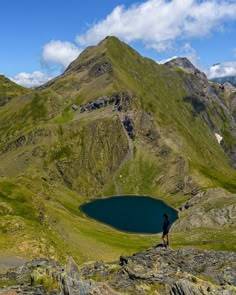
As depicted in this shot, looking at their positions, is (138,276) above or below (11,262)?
above

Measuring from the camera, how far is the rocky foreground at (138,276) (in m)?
38.2

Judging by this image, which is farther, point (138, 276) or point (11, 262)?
point (11, 262)

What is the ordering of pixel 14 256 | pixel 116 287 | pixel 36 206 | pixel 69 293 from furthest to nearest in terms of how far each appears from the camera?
pixel 36 206 → pixel 14 256 → pixel 116 287 → pixel 69 293

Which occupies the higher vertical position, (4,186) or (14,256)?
(4,186)

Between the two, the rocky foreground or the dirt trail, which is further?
the dirt trail

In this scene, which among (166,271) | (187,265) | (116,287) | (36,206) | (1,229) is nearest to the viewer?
(116,287)

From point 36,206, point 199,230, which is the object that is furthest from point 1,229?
point 199,230

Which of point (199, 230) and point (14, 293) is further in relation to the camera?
point (199, 230)

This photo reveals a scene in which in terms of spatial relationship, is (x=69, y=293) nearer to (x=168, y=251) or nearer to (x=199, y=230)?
(x=168, y=251)

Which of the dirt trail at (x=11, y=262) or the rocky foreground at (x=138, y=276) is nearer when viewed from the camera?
the rocky foreground at (x=138, y=276)

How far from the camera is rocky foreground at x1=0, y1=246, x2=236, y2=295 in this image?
38.2 meters

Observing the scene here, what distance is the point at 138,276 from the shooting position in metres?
40.8

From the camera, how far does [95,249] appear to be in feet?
415

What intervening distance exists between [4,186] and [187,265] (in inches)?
4219
